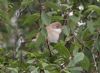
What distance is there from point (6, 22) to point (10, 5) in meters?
0.58

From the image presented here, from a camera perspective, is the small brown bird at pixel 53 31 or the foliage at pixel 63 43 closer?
the foliage at pixel 63 43

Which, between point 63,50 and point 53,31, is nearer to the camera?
point 63,50

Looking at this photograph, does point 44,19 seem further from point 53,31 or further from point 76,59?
point 53,31

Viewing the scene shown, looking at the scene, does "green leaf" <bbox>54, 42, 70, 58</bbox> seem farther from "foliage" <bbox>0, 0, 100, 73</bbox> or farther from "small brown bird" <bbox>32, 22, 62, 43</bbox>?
"small brown bird" <bbox>32, 22, 62, 43</bbox>

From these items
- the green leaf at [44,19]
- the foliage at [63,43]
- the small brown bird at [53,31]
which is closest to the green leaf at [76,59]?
the foliage at [63,43]

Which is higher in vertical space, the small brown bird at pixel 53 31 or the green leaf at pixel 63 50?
the green leaf at pixel 63 50

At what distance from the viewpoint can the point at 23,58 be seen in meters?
1.69

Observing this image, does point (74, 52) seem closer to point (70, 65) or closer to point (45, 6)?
point (70, 65)

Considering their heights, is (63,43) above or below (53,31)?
above

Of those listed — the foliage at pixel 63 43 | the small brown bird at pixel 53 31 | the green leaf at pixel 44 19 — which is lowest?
the small brown bird at pixel 53 31

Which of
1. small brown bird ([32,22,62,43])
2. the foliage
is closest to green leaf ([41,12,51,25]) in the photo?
the foliage

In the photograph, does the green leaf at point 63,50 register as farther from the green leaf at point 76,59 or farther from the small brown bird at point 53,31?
the small brown bird at point 53,31

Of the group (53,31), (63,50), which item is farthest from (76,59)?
(53,31)

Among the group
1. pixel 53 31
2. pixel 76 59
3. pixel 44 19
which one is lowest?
pixel 53 31
